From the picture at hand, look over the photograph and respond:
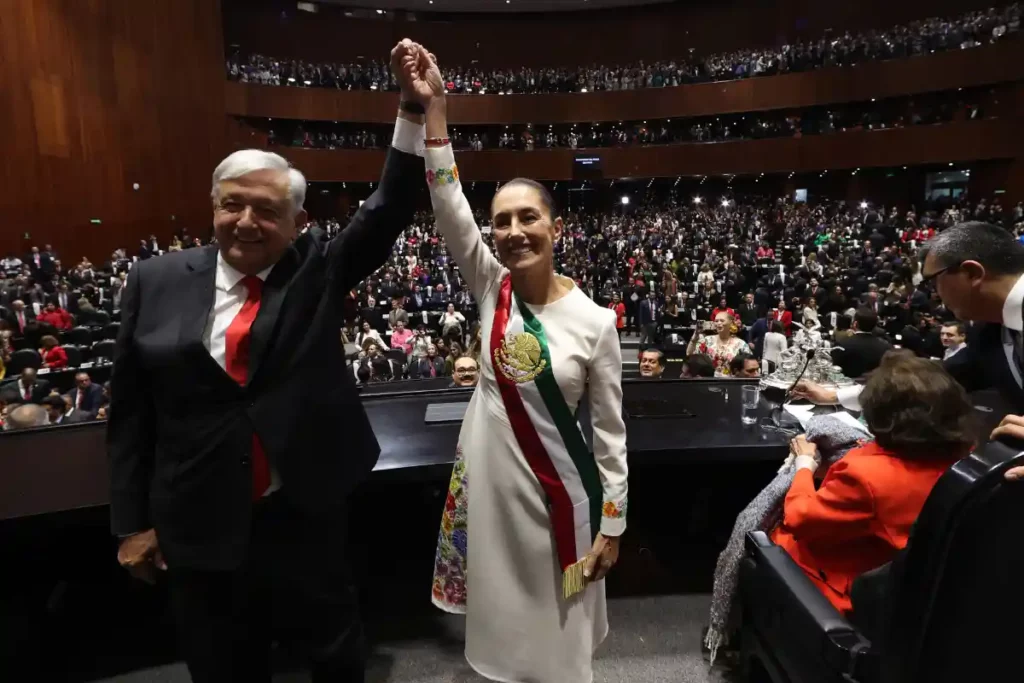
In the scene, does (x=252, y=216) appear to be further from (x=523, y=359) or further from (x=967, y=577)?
Answer: (x=967, y=577)

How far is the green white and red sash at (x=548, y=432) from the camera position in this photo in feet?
4.64

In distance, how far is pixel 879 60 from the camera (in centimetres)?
1744

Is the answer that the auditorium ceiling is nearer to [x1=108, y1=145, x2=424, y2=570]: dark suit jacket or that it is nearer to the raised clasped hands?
the raised clasped hands

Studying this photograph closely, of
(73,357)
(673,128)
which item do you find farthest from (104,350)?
(673,128)

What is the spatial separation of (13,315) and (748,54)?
19.3 metres

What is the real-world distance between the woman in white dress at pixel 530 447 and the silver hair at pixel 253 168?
0.91 ft

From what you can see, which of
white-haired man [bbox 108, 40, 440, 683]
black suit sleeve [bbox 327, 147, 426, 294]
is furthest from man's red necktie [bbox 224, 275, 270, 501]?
black suit sleeve [bbox 327, 147, 426, 294]

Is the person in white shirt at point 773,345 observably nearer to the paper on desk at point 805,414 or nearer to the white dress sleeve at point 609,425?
the paper on desk at point 805,414

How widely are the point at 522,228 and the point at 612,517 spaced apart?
2.12ft

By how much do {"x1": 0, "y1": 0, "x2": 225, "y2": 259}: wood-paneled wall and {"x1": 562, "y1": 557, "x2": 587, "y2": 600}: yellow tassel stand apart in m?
15.7

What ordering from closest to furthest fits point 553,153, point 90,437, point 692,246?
point 90,437, point 692,246, point 553,153

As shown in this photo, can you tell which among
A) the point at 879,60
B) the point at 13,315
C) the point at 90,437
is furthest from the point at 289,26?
the point at 90,437

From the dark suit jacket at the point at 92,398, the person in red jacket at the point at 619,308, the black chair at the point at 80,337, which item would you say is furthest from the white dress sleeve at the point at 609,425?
the black chair at the point at 80,337

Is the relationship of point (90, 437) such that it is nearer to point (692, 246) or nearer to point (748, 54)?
point (692, 246)
